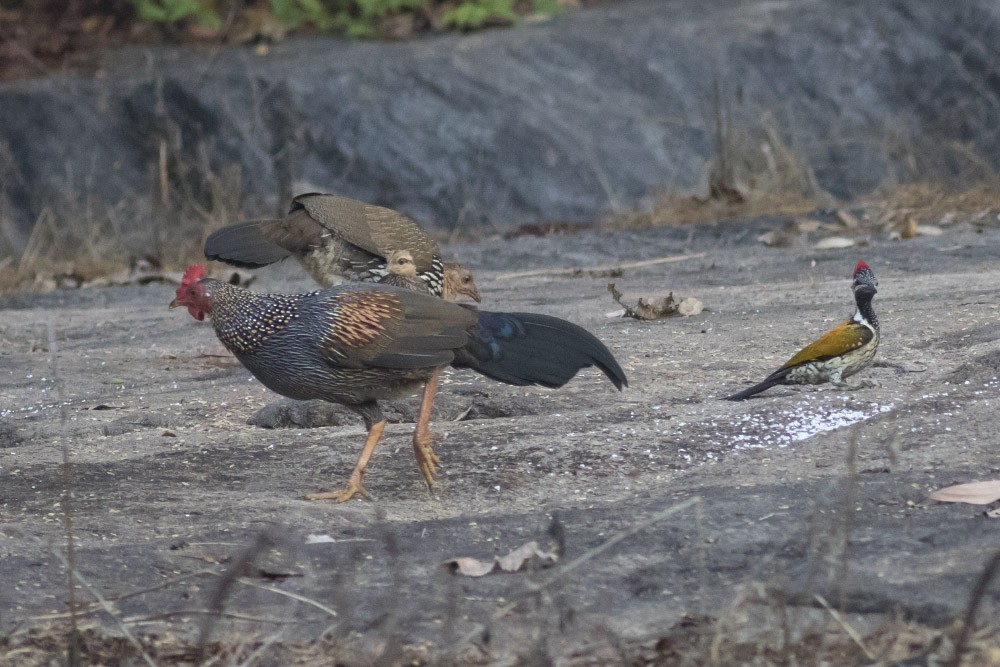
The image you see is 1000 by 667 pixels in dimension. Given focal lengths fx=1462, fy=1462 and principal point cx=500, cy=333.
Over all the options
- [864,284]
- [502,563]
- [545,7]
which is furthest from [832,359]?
[545,7]

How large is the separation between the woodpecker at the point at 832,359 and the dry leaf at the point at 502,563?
1653mm

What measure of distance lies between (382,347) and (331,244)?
240 cm

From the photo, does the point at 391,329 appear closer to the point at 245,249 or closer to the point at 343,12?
the point at 245,249

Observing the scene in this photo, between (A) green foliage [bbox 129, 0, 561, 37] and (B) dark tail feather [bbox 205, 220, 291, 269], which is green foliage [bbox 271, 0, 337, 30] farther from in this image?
(B) dark tail feather [bbox 205, 220, 291, 269]

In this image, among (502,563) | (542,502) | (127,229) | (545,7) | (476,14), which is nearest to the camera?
(502,563)

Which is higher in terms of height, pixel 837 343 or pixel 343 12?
pixel 343 12

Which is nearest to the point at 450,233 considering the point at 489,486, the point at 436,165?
the point at 436,165

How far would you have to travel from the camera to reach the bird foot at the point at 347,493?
4.43 meters

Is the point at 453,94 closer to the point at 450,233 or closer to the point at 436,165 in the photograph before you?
the point at 436,165

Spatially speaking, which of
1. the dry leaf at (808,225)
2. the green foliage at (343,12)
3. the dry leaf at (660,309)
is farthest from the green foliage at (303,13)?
the dry leaf at (660,309)

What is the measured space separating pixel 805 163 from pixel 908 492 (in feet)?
24.5

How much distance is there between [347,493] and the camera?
4430 mm


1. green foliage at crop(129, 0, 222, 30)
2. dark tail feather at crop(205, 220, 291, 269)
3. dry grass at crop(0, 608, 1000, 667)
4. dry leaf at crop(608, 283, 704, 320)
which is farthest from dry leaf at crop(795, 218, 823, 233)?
dry grass at crop(0, 608, 1000, 667)

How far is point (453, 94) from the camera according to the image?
1206 cm
